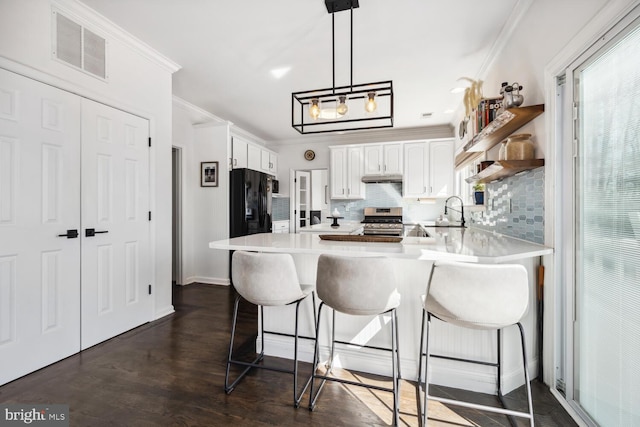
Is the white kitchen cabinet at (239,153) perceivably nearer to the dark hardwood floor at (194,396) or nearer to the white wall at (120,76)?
the white wall at (120,76)

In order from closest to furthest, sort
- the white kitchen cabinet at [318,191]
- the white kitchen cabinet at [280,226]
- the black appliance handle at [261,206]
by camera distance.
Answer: the black appliance handle at [261,206]
the white kitchen cabinet at [280,226]
the white kitchen cabinet at [318,191]

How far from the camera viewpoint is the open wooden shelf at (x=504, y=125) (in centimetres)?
181

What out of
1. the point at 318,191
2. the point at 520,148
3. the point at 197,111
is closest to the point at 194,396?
the point at 520,148

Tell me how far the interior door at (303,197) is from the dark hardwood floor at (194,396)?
12.7 feet

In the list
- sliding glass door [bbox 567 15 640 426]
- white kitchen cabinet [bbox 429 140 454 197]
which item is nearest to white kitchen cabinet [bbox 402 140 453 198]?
white kitchen cabinet [bbox 429 140 454 197]

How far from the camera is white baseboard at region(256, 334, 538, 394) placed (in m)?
1.74

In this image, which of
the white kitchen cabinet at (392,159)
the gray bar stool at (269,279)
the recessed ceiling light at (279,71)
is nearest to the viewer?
the gray bar stool at (269,279)

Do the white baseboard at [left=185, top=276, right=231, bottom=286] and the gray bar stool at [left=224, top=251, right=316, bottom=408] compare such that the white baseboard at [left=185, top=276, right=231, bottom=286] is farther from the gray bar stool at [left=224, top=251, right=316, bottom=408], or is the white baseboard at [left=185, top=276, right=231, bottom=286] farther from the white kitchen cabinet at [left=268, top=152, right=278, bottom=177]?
the gray bar stool at [left=224, top=251, right=316, bottom=408]

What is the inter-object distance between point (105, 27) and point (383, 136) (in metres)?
4.31

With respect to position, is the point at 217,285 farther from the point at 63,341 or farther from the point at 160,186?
the point at 63,341

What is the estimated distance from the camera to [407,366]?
6.14ft

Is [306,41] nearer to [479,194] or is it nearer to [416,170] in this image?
[479,194]

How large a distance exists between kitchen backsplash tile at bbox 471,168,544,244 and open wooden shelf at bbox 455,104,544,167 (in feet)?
1.18

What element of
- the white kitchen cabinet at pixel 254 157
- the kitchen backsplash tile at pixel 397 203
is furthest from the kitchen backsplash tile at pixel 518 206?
the white kitchen cabinet at pixel 254 157
